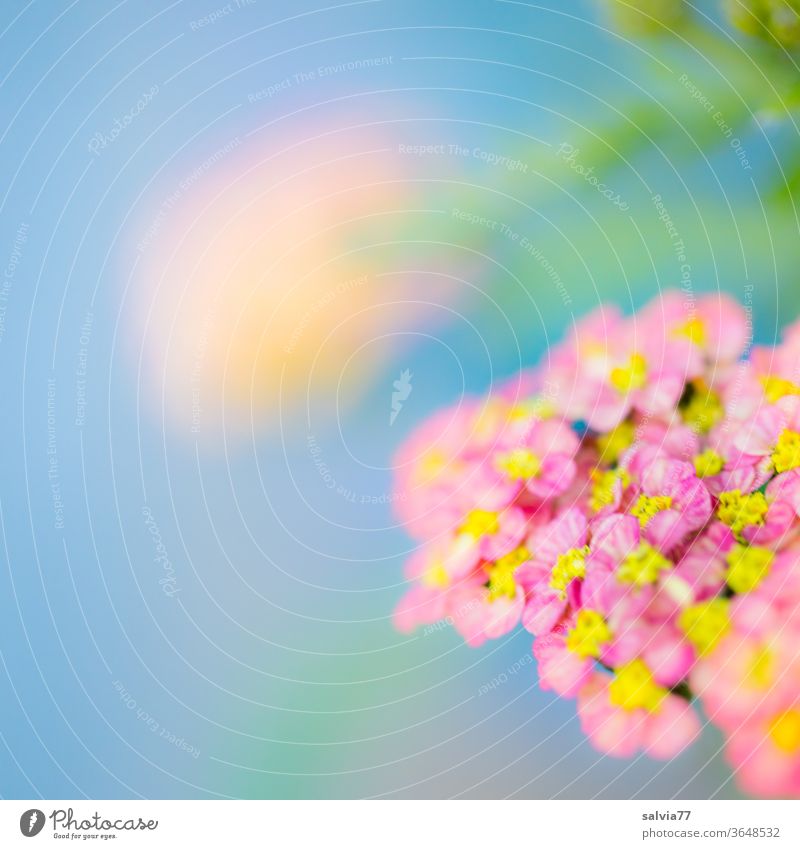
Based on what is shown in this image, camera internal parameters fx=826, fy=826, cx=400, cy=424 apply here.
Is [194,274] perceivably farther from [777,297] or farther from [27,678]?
[777,297]

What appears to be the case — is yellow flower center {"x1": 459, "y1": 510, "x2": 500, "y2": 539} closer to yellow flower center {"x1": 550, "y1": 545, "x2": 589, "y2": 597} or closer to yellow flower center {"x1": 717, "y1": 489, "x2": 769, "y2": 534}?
yellow flower center {"x1": 550, "y1": 545, "x2": 589, "y2": 597}

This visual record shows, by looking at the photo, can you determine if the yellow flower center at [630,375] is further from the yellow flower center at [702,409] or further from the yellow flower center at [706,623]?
the yellow flower center at [706,623]

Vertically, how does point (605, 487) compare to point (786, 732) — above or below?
above

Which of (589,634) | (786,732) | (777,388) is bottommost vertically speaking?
(786,732)

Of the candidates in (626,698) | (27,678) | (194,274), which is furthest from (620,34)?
(27,678)
